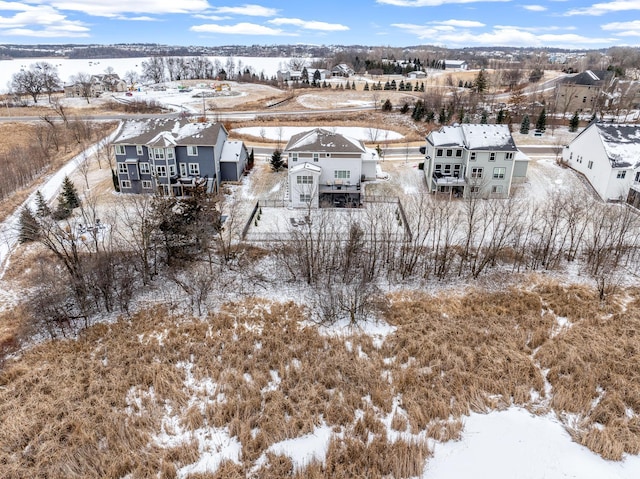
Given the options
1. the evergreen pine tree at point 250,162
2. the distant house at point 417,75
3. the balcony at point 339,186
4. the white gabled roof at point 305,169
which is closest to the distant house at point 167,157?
the evergreen pine tree at point 250,162

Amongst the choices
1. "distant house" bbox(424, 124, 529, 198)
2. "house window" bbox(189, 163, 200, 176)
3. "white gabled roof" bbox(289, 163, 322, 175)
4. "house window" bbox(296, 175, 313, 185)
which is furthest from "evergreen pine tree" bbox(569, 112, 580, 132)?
A: "house window" bbox(189, 163, 200, 176)

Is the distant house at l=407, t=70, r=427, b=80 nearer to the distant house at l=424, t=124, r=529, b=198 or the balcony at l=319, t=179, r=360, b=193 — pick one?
the distant house at l=424, t=124, r=529, b=198

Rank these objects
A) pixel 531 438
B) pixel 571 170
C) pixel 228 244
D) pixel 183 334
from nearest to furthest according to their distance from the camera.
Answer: pixel 531 438, pixel 183 334, pixel 228 244, pixel 571 170

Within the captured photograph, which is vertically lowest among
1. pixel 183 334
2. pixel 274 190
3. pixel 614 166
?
pixel 183 334

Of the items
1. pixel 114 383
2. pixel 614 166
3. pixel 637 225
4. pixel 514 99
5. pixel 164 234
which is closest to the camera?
pixel 114 383

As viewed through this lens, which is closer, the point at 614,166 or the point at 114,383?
the point at 114,383

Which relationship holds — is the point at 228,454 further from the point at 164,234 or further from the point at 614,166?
the point at 614,166

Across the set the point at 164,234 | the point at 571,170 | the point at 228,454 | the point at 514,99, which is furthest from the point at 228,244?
the point at 514,99

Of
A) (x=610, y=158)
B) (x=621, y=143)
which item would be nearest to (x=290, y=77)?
(x=621, y=143)
